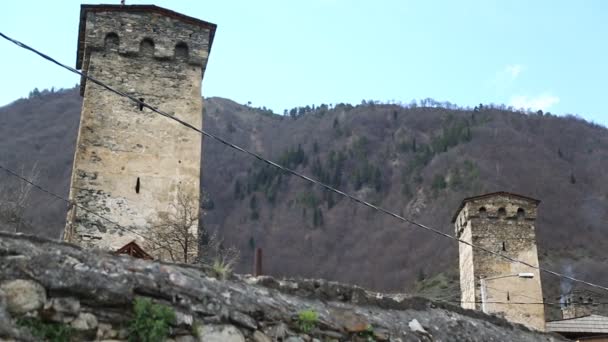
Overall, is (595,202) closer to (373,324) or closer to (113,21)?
(113,21)

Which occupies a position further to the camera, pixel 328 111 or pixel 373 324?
pixel 328 111

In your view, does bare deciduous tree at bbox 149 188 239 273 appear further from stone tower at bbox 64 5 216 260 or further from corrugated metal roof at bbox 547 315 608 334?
corrugated metal roof at bbox 547 315 608 334

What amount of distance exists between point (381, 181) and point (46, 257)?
267 feet

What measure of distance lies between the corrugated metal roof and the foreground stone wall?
1739 cm

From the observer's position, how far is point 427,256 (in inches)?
2468

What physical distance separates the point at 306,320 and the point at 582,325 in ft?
64.9

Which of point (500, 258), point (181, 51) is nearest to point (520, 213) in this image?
point (500, 258)

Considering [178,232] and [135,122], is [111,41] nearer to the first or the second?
[135,122]

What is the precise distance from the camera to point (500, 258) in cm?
2234

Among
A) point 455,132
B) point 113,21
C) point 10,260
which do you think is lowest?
point 10,260

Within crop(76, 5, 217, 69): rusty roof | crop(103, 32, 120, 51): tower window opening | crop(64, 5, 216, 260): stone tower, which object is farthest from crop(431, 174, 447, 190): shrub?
crop(103, 32, 120, 51): tower window opening

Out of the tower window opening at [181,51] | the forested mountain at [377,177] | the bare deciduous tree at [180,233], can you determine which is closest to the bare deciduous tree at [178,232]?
the bare deciduous tree at [180,233]

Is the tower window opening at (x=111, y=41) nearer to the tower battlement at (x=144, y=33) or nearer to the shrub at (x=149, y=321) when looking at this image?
the tower battlement at (x=144, y=33)

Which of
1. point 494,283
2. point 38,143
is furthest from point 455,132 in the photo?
point 494,283
